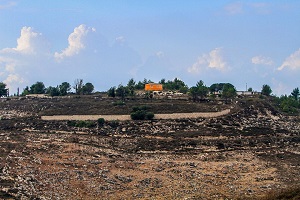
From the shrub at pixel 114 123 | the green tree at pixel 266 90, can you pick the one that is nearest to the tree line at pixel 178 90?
the green tree at pixel 266 90

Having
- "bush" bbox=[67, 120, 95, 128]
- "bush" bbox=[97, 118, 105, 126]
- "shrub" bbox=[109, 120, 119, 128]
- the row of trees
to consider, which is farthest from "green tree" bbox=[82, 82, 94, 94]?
"bush" bbox=[97, 118, 105, 126]

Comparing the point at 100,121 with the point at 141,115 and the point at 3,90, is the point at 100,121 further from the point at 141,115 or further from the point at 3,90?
the point at 3,90

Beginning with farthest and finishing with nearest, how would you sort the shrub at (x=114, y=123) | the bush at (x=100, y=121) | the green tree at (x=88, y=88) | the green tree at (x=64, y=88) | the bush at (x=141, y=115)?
the green tree at (x=88, y=88), the green tree at (x=64, y=88), the bush at (x=141, y=115), the bush at (x=100, y=121), the shrub at (x=114, y=123)

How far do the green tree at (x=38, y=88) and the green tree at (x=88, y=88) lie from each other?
40.9 feet

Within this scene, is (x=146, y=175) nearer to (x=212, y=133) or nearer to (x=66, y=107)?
(x=212, y=133)

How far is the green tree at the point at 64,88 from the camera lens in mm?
111375

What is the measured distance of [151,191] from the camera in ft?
138

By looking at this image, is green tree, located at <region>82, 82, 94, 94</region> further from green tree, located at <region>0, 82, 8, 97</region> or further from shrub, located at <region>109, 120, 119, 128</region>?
shrub, located at <region>109, 120, 119, 128</region>

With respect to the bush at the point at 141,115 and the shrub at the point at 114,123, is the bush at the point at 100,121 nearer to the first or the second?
the shrub at the point at 114,123

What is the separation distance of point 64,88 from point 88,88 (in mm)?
7392

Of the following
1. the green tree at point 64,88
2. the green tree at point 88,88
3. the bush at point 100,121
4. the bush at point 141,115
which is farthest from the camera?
the green tree at point 88,88

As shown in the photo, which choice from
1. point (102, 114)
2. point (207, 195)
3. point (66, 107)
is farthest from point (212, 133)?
point (66, 107)

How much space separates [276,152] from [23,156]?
31.3 metres

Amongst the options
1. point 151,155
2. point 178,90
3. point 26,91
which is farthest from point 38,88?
point 151,155
